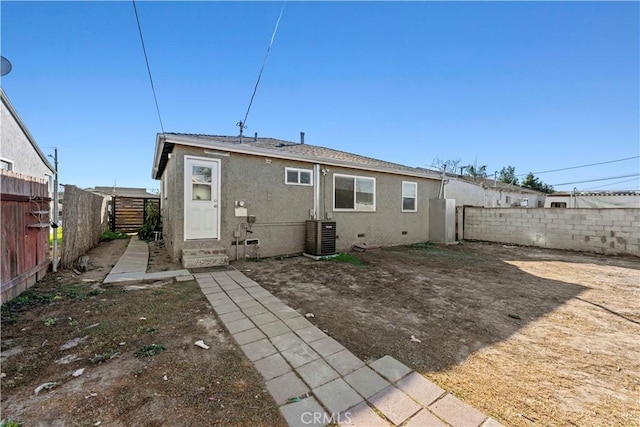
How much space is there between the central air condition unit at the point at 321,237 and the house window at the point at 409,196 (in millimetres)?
3937

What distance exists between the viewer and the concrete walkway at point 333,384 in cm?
154

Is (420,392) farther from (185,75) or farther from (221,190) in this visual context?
(185,75)

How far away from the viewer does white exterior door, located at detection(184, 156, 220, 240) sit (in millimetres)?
5793

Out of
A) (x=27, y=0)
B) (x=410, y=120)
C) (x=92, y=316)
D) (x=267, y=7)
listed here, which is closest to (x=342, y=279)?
(x=92, y=316)

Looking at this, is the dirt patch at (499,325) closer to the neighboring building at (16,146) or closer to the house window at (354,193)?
the house window at (354,193)

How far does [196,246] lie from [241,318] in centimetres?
346

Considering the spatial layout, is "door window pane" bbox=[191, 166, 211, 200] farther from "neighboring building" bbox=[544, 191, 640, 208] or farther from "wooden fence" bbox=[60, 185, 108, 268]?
"neighboring building" bbox=[544, 191, 640, 208]

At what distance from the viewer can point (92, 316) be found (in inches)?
120

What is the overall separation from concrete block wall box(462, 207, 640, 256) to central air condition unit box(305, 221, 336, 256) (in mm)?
7443

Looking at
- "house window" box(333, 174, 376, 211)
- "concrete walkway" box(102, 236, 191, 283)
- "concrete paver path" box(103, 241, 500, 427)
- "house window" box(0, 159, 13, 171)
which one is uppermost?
"house window" box(0, 159, 13, 171)

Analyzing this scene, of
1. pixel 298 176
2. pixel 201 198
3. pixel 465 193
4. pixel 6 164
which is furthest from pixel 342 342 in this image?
pixel 465 193

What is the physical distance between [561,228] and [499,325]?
8652 millimetres

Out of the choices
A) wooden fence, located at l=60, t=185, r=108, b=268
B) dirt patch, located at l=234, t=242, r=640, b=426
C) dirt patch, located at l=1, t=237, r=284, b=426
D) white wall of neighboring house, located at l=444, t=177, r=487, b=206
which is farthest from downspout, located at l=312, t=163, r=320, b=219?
white wall of neighboring house, located at l=444, t=177, r=487, b=206

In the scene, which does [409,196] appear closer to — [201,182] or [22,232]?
[201,182]
